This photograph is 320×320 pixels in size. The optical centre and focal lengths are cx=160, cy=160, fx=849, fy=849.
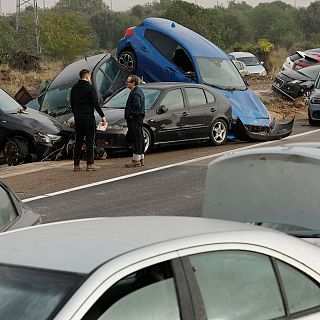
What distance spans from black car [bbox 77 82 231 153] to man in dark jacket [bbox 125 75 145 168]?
3.30 feet

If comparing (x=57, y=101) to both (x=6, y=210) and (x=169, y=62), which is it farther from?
(x=6, y=210)

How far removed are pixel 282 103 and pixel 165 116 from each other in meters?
12.7

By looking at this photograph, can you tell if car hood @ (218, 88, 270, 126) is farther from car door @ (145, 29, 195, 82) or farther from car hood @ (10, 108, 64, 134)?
car hood @ (10, 108, 64, 134)

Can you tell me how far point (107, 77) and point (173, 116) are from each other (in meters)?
3.38

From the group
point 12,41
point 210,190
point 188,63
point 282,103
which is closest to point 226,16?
point 12,41

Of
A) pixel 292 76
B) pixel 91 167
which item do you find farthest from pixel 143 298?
pixel 292 76

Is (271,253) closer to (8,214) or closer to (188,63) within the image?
(8,214)

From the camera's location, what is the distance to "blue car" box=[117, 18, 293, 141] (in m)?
19.8

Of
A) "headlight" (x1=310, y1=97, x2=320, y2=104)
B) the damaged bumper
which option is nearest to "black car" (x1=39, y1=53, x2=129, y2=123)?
the damaged bumper

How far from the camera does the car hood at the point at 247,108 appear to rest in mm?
19734

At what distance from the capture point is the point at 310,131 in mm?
21812

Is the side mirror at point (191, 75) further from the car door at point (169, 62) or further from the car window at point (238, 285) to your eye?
the car window at point (238, 285)

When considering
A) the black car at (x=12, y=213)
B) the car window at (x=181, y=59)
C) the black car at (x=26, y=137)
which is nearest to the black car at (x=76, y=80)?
the car window at (x=181, y=59)

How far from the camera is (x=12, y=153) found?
16.5 meters
